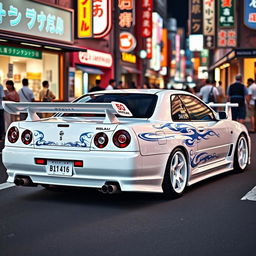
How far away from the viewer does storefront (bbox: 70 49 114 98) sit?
22.1m

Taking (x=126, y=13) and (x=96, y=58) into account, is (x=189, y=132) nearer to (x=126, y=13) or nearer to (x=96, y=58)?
(x=96, y=58)

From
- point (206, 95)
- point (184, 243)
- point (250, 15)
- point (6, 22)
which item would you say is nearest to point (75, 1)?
point (6, 22)

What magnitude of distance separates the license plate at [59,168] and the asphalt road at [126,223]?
1.24 ft

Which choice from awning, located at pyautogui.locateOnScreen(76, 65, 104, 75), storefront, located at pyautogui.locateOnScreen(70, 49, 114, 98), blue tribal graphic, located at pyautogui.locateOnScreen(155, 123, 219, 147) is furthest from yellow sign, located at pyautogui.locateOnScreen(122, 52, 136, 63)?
blue tribal graphic, located at pyautogui.locateOnScreen(155, 123, 219, 147)

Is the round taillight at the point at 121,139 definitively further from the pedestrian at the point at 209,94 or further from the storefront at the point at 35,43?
the pedestrian at the point at 209,94

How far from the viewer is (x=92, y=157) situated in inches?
232

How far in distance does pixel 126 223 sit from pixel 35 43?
12058 millimetres

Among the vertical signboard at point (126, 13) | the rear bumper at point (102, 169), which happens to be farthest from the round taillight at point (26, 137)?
the vertical signboard at point (126, 13)

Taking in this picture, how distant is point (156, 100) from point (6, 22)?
10.7m

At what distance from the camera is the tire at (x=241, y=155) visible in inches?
335

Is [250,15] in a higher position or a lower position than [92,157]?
higher

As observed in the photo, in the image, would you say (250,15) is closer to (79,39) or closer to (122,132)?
(79,39)

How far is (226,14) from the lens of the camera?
90.3 ft

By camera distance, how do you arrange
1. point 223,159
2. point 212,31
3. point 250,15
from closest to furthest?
point 223,159 → point 250,15 → point 212,31
